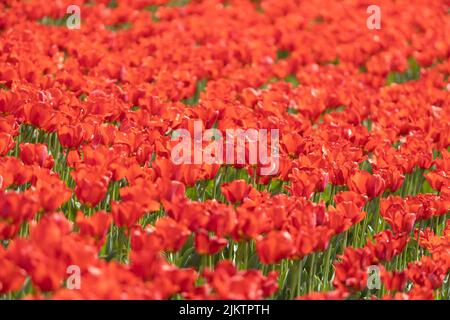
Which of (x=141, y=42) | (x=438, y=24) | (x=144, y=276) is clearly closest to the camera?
(x=144, y=276)

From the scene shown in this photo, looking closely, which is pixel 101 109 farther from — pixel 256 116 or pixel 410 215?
pixel 410 215

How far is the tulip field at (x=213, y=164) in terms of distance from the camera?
3.07 metres

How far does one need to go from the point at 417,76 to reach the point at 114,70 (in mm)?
3170

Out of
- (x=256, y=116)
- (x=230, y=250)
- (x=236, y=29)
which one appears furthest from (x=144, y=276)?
(x=236, y=29)

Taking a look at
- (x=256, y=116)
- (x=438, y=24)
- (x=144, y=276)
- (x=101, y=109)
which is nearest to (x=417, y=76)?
(x=438, y=24)

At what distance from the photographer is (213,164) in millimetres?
4016

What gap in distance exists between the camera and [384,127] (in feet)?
17.5

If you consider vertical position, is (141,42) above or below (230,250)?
above

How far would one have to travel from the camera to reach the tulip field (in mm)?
3066

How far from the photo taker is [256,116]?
16.7 feet
